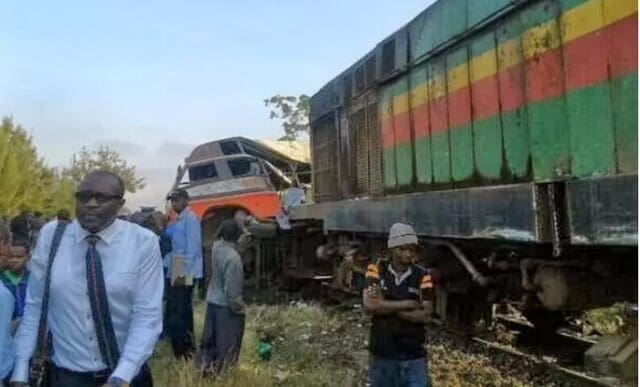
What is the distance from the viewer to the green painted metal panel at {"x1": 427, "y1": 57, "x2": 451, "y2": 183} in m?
6.55

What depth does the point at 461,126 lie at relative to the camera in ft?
20.5

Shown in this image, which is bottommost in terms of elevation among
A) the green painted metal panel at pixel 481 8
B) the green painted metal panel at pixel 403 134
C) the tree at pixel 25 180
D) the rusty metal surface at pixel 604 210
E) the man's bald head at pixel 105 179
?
the rusty metal surface at pixel 604 210

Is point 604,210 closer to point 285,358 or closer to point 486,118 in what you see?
point 486,118

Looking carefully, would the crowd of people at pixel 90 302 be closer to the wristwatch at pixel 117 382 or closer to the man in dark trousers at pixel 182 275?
the wristwatch at pixel 117 382

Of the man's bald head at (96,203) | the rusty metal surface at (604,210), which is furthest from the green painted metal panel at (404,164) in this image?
the man's bald head at (96,203)

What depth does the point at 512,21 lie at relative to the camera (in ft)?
17.5

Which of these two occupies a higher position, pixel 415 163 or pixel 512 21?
pixel 512 21

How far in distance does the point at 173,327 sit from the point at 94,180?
4.35 metres

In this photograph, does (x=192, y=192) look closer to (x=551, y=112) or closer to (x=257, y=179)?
(x=257, y=179)

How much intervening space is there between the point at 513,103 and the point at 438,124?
1.40 metres

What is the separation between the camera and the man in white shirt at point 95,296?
271 centimetres

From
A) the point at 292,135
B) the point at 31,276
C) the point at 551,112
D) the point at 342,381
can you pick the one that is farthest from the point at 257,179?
the point at 292,135

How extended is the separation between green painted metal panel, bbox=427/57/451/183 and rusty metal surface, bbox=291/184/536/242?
1.24 ft

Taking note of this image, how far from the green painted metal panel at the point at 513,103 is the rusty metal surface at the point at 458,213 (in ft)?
1.20
